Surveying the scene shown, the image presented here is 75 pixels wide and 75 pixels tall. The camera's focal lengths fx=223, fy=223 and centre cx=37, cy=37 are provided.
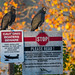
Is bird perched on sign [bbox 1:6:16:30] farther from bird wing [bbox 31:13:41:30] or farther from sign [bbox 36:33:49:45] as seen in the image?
sign [bbox 36:33:49:45]

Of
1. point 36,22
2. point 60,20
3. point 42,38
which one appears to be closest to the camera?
point 42,38

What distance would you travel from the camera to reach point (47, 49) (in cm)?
405

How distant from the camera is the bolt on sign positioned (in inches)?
159

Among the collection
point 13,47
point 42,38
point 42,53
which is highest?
point 42,38

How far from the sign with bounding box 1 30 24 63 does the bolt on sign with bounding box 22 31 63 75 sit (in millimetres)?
93

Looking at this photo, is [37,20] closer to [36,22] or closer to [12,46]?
[36,22]

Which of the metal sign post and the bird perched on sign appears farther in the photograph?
the bird perched on sign

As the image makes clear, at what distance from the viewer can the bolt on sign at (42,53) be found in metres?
4.05

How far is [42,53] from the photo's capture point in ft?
13.3

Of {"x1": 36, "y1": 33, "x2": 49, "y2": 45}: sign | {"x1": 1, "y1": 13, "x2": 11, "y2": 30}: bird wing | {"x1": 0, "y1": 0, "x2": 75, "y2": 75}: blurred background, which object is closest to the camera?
{"x1": 36, "y1": 33, "x2": 49, "y2": 45}: sign

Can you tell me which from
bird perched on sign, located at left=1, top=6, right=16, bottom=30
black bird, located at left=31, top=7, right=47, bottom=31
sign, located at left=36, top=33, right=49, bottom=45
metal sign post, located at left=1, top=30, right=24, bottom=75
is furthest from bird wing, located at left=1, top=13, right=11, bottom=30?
sign, located at left=36, top=33, right=49, bottom=45

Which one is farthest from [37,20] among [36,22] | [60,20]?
[60,20]

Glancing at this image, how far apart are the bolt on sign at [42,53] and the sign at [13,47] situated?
9 centimetres

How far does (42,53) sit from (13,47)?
1.77ft
